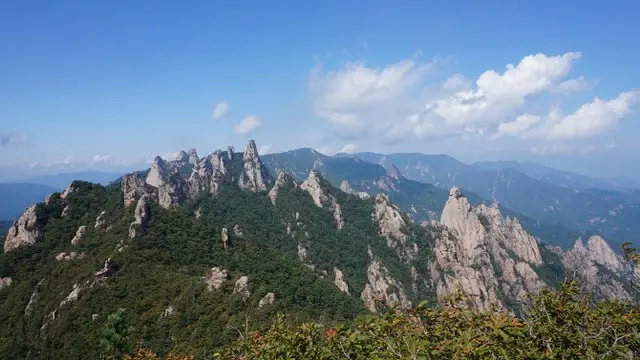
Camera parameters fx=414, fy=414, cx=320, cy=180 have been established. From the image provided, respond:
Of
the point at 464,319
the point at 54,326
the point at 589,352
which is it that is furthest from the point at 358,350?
the point at 54,326

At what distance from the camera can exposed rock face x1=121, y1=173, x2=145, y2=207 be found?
114750 mm

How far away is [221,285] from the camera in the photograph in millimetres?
79438

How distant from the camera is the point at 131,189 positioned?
123 meters

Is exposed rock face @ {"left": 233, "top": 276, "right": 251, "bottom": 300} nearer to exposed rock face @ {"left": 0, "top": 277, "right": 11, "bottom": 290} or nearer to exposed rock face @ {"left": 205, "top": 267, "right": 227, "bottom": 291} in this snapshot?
exposed rock face @ {"left": 205, "top": 267, "right": 227, "bottom": 291}

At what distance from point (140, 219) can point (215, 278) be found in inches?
1313

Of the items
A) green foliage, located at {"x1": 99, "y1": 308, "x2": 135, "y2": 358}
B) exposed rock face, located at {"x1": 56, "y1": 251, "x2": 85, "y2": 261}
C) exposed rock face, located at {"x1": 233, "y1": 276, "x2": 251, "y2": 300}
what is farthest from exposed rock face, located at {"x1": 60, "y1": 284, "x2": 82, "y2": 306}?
Result: green foliage, located at {"x1": 99, "y1": 308, "x2": 135, "y2": 358}

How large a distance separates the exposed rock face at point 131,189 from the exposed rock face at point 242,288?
52.2m

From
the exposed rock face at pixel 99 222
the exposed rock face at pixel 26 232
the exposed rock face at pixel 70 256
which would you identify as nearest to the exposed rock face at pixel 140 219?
the exposed rock face at pixel 99 222

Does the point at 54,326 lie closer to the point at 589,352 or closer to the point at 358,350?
the point at 358,350

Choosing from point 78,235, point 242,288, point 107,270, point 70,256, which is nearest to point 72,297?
point 107,270

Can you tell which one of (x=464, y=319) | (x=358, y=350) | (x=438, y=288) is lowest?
(x=438, y=288)

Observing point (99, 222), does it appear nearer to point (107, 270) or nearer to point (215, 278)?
point (107, 270)

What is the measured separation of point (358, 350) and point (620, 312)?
37.3ft

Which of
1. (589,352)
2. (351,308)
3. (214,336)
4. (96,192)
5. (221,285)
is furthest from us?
(96,192)
